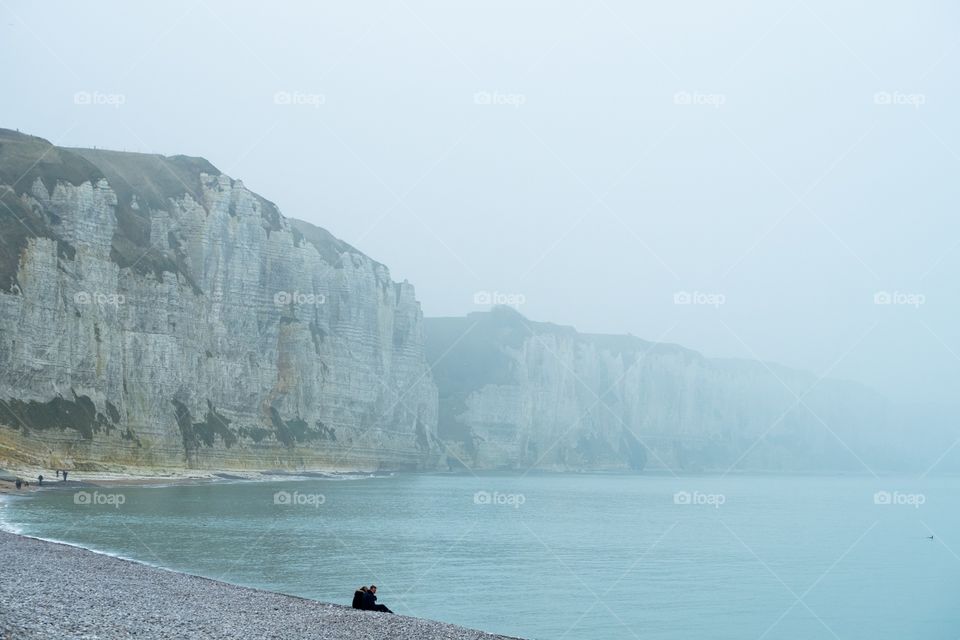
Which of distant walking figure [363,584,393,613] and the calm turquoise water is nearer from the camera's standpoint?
distant walking figure [363,584,393,613]

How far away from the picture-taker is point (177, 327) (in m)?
85.9

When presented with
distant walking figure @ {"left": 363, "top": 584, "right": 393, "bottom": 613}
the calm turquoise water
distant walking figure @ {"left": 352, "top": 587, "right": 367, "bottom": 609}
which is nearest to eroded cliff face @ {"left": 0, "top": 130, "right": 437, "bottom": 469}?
the calm turquoise water

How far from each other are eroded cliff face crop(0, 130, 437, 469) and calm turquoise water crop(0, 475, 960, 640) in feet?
30.2

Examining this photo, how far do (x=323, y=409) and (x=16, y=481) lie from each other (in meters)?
53.0

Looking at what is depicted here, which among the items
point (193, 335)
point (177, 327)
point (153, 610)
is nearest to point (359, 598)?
point (153, 610)

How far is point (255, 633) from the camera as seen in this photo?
1716cm

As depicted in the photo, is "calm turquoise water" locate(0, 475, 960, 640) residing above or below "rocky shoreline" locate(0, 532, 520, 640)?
below

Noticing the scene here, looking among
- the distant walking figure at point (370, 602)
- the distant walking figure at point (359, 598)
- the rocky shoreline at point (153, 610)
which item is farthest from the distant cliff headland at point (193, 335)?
the distant walking figure at point (370, 602)

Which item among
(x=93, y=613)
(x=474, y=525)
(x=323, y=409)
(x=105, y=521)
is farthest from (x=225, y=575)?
(x=323, y=409)

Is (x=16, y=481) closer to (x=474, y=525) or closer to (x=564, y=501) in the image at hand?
(x=474, y=525)

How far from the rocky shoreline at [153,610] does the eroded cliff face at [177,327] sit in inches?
1689

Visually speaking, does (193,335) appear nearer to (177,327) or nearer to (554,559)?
(177,327)

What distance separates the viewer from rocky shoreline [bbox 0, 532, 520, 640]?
15.5 metres

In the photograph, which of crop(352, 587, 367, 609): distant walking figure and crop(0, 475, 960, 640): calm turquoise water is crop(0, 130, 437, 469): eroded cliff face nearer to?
crop(0, 475, 960, 640): calm turquoise water
